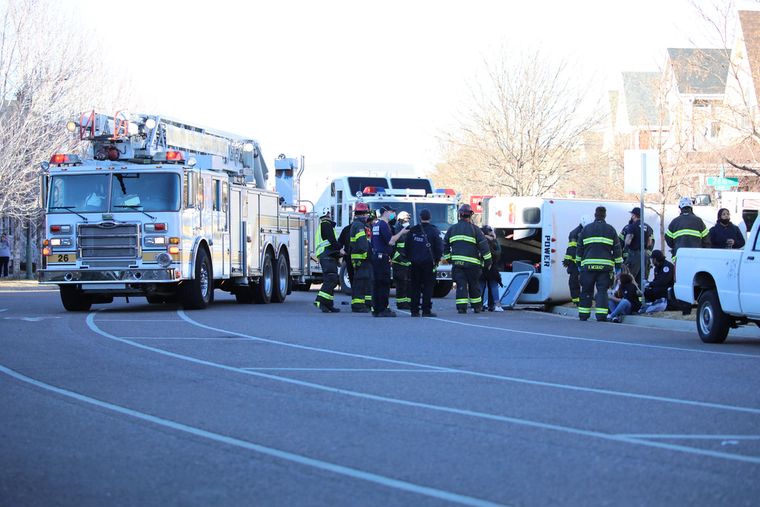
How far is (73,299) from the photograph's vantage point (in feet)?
61.1

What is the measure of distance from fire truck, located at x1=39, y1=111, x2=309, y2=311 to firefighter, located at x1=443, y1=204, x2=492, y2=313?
4.55 metres

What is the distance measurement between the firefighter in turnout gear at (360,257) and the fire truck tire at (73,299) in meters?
4.99

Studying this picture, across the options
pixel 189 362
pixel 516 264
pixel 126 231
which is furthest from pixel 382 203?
pixel 189 362

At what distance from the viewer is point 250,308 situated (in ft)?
65.5

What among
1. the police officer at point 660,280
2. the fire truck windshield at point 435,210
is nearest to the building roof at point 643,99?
the fire truck windshield at point 435,210

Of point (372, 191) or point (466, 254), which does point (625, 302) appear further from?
point (372, 191)

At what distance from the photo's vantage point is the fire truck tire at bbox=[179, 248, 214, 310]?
60.6 feet

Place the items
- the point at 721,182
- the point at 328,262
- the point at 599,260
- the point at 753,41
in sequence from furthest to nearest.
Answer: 1. the point at 721,182
2. the point at 753,41
3. the point at 328,262
4. the point at 599,260

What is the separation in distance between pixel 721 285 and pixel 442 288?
42.3ft

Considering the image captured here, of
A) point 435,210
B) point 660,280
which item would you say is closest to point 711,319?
point 660,280

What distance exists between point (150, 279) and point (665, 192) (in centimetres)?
1587

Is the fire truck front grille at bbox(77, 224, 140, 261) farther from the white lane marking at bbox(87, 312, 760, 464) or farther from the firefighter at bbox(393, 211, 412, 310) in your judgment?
the white lane marking at bbox(87, 312, 760, 464)

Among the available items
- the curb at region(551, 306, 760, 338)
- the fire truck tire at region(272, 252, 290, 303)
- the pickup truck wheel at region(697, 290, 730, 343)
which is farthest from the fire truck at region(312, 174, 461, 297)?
the pickup truck wheel at region(697, 290, 730, 343)

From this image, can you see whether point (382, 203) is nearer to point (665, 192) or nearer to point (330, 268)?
point (330, 268)
